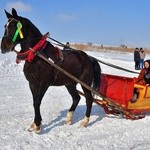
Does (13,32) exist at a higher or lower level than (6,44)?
higher

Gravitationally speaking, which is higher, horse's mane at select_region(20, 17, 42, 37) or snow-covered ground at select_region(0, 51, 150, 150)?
horse's mane at select_region(20, 17, 42, 37)

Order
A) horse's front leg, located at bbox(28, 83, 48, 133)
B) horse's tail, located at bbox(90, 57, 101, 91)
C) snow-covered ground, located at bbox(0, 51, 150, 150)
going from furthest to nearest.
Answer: horse's tail, located at bbox(90, 57, 101, 91) < horse's front leg, located at bbox(28, 83, 48, 133) < snow-covered ground, located at bbox(0, 51, 150, 150)

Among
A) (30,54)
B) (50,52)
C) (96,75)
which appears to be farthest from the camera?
(96,75)

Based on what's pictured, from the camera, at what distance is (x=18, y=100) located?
1030cm

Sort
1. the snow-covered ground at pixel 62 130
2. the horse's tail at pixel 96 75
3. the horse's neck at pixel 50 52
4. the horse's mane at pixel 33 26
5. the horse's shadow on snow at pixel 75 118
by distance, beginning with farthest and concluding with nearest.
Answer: the horse's tail at pixel 96 75 < the horse's shadow on snow at pixel 75 118 < the horse's neck at pixel 50 52 < the horse's mane at pixel 33 26 < the snow-covered ground at pixel 62 130

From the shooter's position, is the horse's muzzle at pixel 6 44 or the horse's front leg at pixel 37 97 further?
the horse's front leg at pixel 37 97

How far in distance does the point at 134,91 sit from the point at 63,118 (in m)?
1.88

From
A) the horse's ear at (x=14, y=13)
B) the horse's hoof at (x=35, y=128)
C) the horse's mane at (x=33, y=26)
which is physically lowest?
the horse's hoof at (x=35, y=128)

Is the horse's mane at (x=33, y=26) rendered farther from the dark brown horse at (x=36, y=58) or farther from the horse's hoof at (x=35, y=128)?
the horse's hoof at (x=35, y=128)

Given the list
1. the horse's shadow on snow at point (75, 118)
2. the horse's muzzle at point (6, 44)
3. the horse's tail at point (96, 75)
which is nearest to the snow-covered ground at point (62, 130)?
the horse's shadow on snow at point (75, 118)

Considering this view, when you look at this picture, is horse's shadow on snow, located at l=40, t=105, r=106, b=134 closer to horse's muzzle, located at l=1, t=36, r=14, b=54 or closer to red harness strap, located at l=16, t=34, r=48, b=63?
red harness strap, located at l=16, t=34, r=48, b=63

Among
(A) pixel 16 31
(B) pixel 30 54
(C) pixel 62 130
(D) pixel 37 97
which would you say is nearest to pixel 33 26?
(A) pixel 16 31

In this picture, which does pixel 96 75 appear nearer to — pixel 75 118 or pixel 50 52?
pixel 75 118

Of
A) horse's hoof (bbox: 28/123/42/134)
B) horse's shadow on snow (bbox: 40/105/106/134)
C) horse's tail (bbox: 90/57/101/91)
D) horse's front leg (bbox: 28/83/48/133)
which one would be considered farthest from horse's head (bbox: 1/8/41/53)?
horse's tail (bbox: 90/57/101/91)
